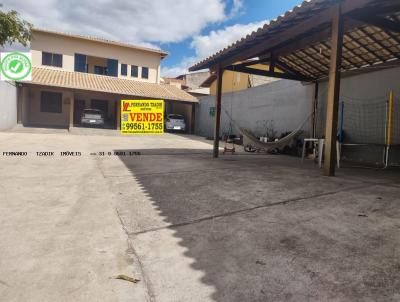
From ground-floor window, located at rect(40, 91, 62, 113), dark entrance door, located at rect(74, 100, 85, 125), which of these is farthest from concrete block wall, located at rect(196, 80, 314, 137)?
ground-floor window, located at rect(40, 91, 62, 113)

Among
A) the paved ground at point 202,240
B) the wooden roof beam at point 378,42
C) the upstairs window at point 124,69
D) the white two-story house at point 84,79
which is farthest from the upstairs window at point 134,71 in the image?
the paved ground at point 202,240

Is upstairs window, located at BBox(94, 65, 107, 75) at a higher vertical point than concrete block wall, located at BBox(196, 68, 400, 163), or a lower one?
higher

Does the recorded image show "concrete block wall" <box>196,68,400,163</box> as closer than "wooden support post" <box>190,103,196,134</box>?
Yes

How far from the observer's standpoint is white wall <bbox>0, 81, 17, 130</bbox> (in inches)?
496

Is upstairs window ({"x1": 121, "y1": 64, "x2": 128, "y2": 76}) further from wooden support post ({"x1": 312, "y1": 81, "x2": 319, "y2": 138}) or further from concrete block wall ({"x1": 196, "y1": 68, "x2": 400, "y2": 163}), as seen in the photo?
wooden support post ({"x1": 312, "y1": 81, "x2": 319, "y2": 138})

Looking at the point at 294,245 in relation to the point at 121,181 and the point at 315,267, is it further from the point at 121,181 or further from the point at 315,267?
the point at 121,181

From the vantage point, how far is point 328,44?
720 centimetres

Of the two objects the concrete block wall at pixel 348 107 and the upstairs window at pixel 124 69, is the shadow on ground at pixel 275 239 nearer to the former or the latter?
the concrete block wall at pixel 348 107

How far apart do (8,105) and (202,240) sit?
1448cm

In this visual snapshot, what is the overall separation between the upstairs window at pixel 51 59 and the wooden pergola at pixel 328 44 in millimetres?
14164

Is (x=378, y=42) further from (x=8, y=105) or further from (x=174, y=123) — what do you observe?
(x=8, y=105)

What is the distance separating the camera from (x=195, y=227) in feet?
9.73

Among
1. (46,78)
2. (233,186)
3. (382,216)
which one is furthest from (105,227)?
(46,78)
